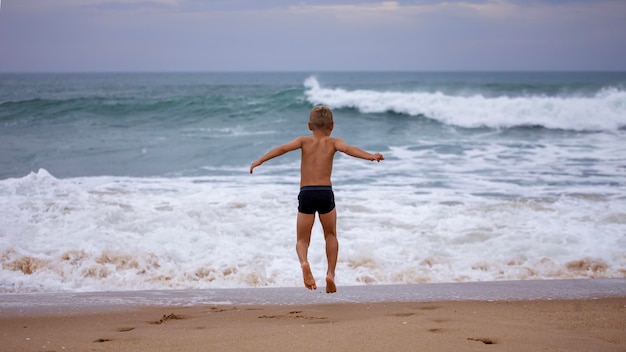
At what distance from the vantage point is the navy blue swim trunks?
5.01m

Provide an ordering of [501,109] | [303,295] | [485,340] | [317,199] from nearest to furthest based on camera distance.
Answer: [485,340]
[317,199]
[303,295]
[501,109]

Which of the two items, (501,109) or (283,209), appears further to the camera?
(501,109)

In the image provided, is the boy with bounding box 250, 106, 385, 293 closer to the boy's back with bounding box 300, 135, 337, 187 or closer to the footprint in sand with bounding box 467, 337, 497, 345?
the boy's back with bounding box 300, 135, 337, 187

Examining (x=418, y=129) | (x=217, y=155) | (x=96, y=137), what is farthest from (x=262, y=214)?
(x=418, y=129)

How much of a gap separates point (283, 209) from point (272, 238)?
1.64 meters

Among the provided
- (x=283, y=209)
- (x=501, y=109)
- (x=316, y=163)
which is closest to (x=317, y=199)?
(x=316, y=163)

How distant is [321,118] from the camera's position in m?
5.09

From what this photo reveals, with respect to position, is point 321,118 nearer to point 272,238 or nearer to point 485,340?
point 485,340

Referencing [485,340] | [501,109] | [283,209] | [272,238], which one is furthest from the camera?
[501,109]

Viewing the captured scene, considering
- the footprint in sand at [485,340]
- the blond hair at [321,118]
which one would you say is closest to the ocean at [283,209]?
the blond hair at [321,118]

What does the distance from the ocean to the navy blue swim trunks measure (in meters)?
2.23

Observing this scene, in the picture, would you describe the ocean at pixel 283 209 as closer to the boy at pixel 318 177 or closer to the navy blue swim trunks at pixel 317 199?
the boy at pixel 318 177

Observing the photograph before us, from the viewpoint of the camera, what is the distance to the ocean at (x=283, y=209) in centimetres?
743

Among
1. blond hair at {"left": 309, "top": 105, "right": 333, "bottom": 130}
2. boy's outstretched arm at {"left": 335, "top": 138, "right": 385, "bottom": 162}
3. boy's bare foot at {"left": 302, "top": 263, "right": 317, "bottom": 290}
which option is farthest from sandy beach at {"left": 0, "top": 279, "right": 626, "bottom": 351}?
blond hair at {"left": 309, "top": 105, "right": 333, "bottom": 130}
